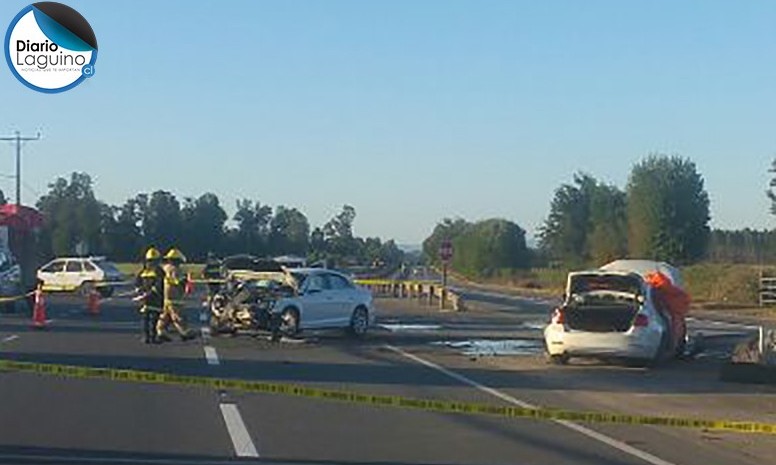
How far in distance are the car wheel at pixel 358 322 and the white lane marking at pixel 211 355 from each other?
517cm

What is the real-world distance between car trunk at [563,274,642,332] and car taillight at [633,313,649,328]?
0.22 ft

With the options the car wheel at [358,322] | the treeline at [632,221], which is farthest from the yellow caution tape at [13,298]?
the treeline at [632,221]

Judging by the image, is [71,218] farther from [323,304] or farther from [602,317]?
[602,317]

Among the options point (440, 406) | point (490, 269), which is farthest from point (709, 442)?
point (490, 269)

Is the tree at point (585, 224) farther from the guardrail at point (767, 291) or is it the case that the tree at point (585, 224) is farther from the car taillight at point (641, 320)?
the car taillight at point (641, 320)

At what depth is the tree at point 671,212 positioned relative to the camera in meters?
90.3

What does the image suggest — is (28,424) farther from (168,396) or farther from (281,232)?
(281,232)

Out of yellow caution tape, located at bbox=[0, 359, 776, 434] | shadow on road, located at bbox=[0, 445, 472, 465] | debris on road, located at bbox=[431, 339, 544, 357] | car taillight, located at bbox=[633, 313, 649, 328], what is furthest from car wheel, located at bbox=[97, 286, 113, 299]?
shadow on road, located at bbox=[0, 445, 472, 465]

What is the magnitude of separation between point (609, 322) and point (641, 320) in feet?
1.75

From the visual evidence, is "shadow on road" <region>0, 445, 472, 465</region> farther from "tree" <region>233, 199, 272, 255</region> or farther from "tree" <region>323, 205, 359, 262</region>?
"tree" <region>323, 205, 359, 262</region>

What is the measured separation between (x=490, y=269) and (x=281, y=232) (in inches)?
1354

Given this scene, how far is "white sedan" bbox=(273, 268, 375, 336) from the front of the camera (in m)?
27.6

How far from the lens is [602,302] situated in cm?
2248

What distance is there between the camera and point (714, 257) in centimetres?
10431
